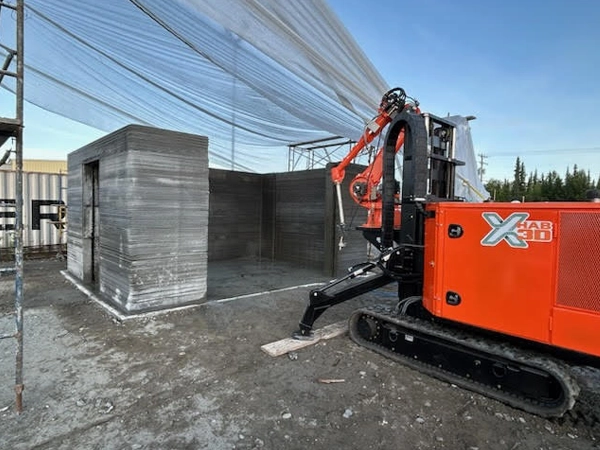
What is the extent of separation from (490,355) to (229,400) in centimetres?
237

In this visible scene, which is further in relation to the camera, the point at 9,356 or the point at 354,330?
the point at 354,330

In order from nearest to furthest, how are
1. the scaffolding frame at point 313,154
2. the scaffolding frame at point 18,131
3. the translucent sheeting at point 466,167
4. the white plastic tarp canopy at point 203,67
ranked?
the scaffolding frame at point 18,131 < the white plastic tarp canopy at point 203,67 < the translucent sheeting at point 466,167 < the scaffolding frame at point 313,154

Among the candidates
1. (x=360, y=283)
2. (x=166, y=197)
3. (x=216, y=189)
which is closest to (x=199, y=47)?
(x=166, y=197)

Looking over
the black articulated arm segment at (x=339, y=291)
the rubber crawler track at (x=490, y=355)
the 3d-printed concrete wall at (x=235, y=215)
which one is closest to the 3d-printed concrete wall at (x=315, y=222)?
the 3d-printed concrete wall at (x=235, y=215)

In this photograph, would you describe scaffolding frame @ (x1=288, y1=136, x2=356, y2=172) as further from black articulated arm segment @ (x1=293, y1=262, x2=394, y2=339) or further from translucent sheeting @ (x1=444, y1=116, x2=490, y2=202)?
black articulated arm segment @ (x1=293, y1=262, x2=394, y2=339)

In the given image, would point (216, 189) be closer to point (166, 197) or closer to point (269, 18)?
point (166, 197)

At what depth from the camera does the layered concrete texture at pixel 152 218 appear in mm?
5078

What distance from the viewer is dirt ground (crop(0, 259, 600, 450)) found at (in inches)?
102

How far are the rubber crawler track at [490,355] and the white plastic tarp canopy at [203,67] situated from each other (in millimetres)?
2940

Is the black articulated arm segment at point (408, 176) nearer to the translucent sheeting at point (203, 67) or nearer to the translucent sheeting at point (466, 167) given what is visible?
the translucent sheeting at point (203, 67)

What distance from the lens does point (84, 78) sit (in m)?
5.48

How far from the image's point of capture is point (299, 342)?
4.31 m

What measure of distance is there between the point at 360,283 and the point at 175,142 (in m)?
3.42

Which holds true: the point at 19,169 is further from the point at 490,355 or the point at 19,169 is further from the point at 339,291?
the point at 490,355
